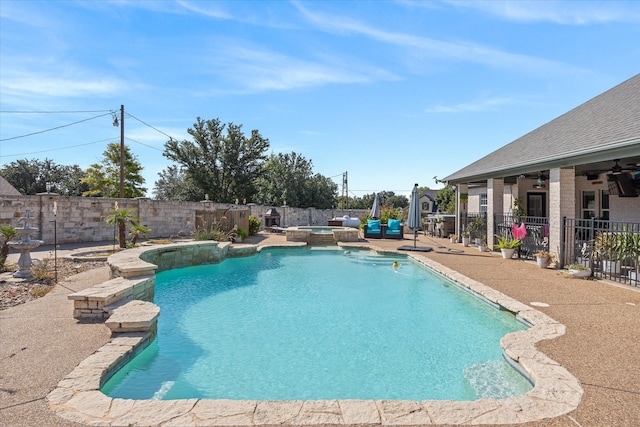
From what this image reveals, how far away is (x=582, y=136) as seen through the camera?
8117mm

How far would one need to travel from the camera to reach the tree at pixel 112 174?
95.8 ft

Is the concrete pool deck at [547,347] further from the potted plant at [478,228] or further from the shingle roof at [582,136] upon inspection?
the potted plant at [478,228]

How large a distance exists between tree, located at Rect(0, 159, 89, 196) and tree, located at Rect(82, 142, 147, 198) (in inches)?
230

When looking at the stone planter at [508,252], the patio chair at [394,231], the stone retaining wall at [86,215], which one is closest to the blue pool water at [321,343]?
the stone planter at [508,252]

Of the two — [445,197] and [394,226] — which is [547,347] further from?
[445,197]

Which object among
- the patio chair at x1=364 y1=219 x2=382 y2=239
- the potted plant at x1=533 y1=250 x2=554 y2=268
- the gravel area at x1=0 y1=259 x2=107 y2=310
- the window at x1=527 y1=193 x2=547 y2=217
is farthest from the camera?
the patio chair at x1=364 y1=219 x2=382 y2=239

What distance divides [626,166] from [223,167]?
29178 millimetres

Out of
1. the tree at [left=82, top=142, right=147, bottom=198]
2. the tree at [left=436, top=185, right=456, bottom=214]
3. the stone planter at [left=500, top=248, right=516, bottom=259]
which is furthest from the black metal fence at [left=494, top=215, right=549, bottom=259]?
the tree at [left=82, top=142, right=147, bottom=198]

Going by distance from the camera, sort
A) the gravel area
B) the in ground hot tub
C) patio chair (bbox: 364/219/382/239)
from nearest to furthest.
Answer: the gravel area < the in ground hot tub < patio chair (bbox: 364/219/382/239)

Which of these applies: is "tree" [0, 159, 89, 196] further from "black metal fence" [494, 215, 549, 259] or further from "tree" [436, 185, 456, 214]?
"black metal fence" [494, 215, 549, 259]

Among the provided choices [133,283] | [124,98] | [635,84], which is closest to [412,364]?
[133,283]

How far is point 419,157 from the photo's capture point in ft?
81.1

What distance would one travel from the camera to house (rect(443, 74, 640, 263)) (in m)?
7.29

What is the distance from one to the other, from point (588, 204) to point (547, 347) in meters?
11.0
